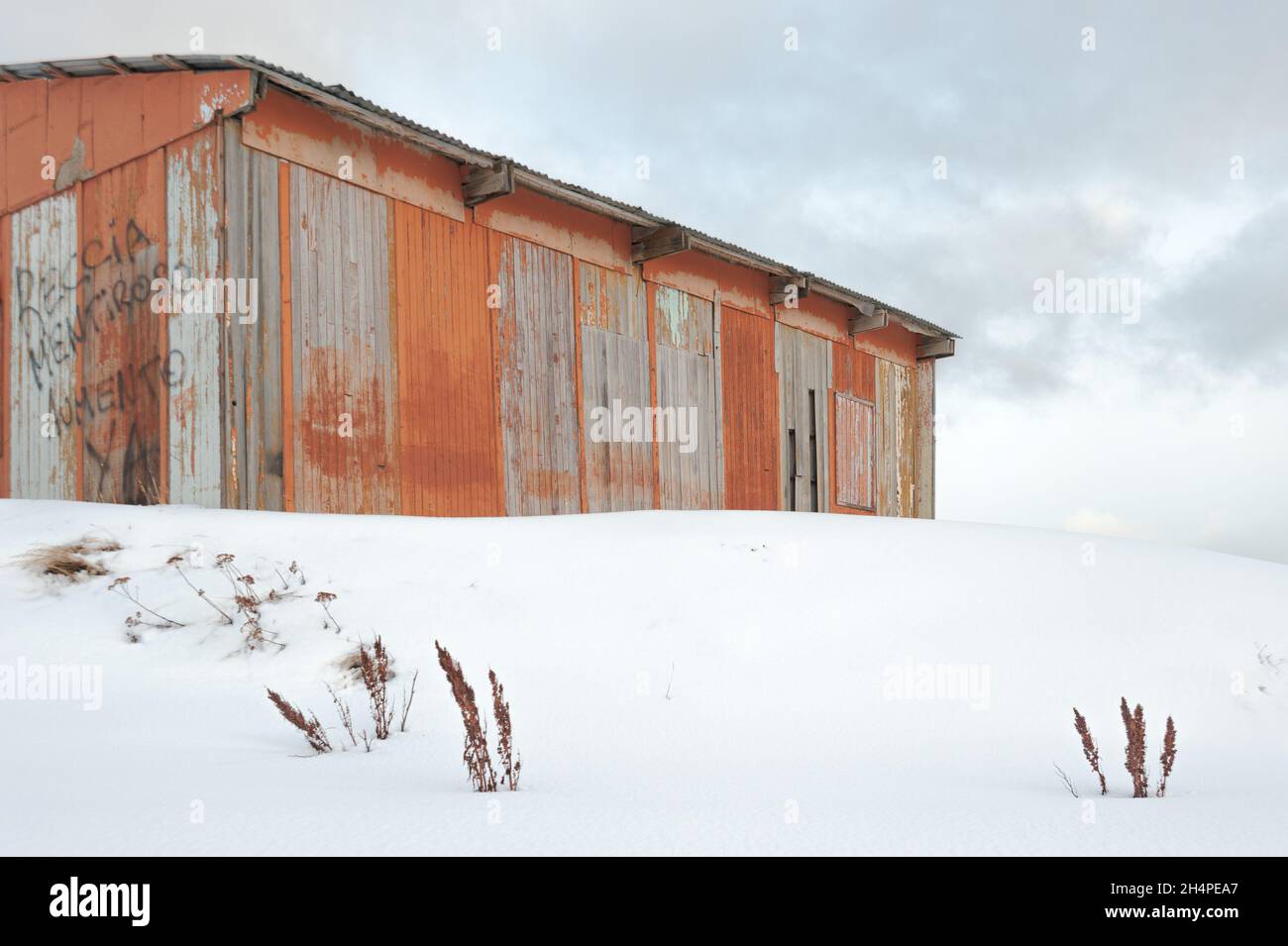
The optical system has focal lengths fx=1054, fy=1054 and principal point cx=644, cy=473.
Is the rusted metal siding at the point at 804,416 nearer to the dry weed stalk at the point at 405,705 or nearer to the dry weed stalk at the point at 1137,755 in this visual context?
the dry weed stalk at the point at 405,705

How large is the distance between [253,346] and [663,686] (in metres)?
5.04

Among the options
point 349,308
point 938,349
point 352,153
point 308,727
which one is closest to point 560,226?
point 352,153

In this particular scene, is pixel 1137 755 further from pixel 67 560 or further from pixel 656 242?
pixel 656 242

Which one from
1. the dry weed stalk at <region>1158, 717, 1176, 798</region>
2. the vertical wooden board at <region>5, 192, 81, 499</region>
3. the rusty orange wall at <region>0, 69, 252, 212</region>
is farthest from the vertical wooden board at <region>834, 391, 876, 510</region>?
the dry weed stalk at <region>1158, 717, 1176, 798</region>

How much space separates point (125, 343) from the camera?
30.2ft

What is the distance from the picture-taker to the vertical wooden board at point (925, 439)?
1859 centimetres

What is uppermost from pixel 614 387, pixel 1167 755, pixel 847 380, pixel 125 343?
pixel 847 380

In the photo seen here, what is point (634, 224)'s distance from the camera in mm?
12461

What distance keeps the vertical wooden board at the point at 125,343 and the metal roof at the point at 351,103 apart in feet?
2.70

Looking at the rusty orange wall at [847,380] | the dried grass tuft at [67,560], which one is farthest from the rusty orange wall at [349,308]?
the rusty orange wall at [847,380]

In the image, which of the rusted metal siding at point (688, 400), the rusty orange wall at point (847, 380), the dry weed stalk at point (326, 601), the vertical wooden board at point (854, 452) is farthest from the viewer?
the vertical wooden board at point (854, 452)

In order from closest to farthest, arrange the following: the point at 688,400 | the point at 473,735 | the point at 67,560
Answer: the point at 473,735
the point at 67,560
the point at 688,400

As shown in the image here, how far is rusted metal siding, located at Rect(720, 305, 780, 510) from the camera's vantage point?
13.9 metres
